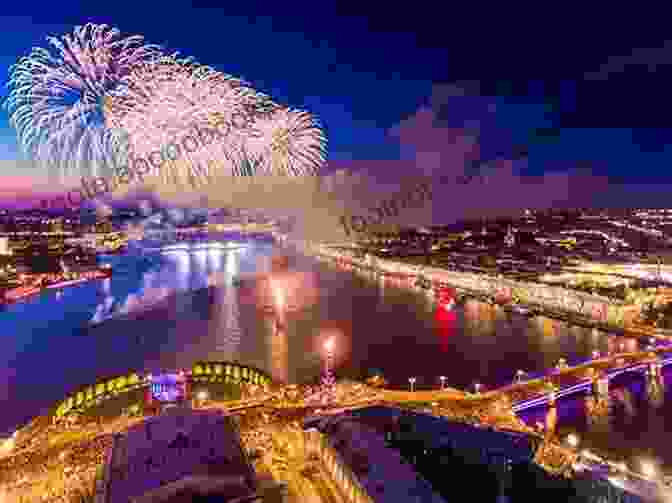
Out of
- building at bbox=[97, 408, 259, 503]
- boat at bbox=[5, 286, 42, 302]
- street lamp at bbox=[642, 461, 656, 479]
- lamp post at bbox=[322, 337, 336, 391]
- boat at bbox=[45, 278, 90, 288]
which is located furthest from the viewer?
boat at bbox=[45, 278, 90, 288]

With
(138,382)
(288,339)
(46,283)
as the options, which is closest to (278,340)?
(288,339)

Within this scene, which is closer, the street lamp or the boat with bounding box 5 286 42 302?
the street lamp

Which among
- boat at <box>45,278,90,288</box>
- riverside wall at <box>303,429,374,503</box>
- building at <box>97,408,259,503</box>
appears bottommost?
boat at <box>45,278,90,288</box>

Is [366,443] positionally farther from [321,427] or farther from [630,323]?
[630,323]

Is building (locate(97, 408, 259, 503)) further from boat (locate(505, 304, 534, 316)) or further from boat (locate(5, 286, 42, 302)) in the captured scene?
boat (locate(5, 286, 42, 302))

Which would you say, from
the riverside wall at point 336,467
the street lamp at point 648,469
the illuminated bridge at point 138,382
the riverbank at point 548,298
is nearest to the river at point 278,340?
the riverbank at point 548,298

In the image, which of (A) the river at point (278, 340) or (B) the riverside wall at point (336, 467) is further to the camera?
(A) the river at point (278, 340)

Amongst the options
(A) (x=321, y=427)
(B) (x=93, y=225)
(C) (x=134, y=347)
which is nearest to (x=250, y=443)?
(A) (x=321, y=427)

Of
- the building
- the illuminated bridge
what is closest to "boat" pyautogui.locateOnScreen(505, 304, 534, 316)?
the illuminated bridge

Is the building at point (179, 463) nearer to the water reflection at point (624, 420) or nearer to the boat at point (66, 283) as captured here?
the water reflection at point (624, 420)

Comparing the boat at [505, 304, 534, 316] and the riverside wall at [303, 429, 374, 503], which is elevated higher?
the riverside wall at [303, 429, 374, 503]

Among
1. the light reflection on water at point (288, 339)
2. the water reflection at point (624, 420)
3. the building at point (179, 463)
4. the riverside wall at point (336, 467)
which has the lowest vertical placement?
the water reflection at point (624, 420)
